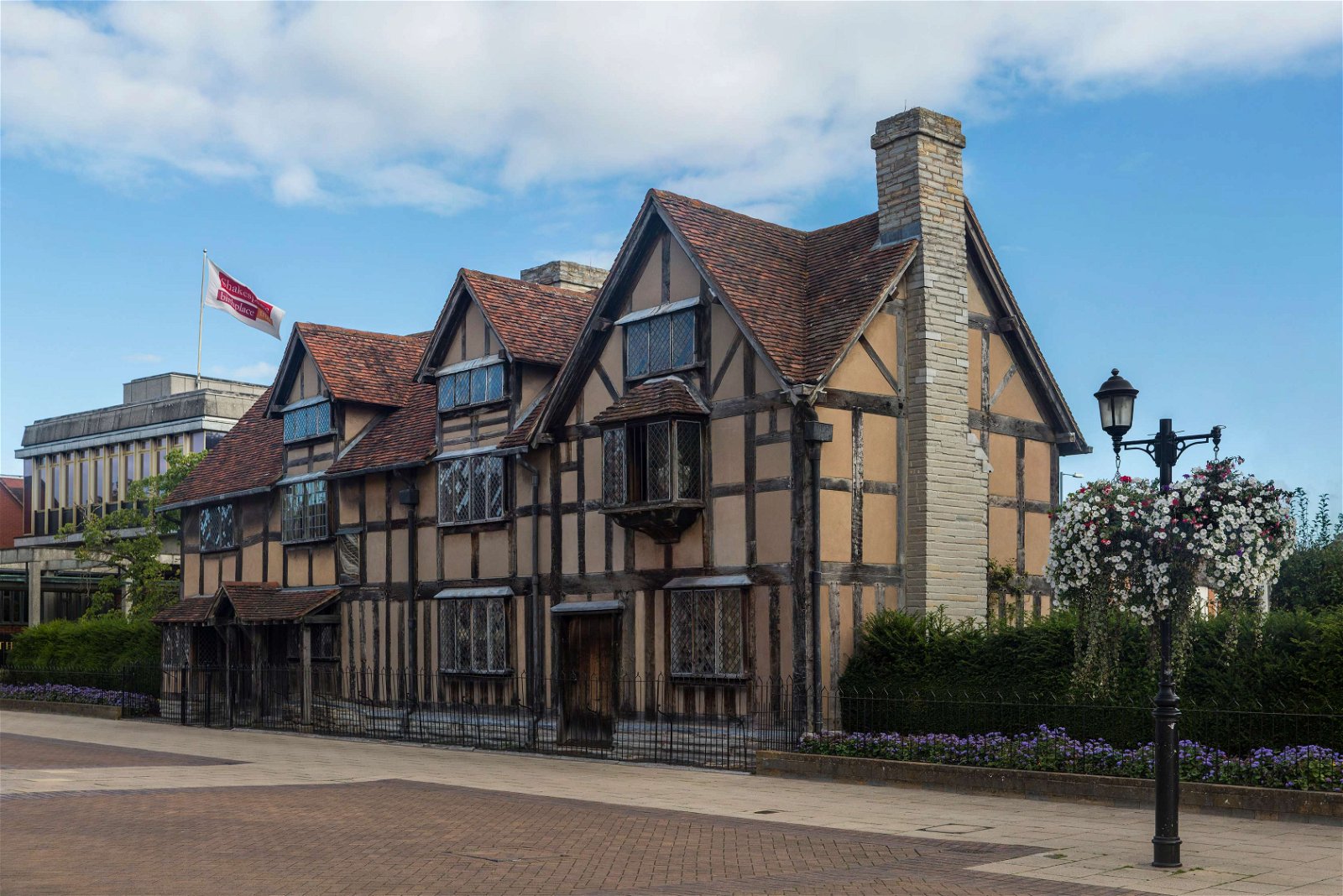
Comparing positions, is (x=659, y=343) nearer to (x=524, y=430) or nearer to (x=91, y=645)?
(x=524, y=430)

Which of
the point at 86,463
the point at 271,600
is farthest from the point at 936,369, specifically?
the point at 86,463

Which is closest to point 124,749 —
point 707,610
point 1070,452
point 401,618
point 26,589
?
point 401,618

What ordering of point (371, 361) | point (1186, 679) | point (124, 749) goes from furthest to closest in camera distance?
point (371, 361) < point (124, 749) < point (1186, 679)

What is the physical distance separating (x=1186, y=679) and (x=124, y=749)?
18.2m

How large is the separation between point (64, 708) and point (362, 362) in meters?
12.9

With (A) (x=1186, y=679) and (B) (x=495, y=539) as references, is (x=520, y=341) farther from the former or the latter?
(A) (x=1186, y=679)

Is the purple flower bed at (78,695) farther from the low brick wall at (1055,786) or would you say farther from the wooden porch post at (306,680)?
the low brick wall at (1055,786)

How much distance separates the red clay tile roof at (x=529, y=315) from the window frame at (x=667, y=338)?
235cm

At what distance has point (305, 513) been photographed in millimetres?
32625

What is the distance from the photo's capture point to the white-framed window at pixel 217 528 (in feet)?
118

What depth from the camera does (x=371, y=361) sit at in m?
33.8

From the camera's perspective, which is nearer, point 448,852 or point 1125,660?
point 448,852

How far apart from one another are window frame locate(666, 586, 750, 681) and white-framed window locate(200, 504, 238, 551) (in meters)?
16.3

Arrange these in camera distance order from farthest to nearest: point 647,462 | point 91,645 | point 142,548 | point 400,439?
1. point 142,548
2. point 91,645
3. point 400,439
4. point 647,462
